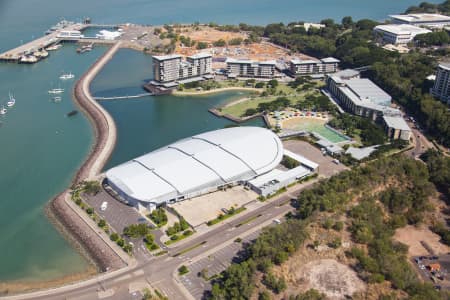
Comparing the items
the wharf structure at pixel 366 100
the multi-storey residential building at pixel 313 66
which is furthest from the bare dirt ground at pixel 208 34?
the wharf structure at pixel 366 100

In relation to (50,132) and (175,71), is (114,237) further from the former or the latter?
(175,71)

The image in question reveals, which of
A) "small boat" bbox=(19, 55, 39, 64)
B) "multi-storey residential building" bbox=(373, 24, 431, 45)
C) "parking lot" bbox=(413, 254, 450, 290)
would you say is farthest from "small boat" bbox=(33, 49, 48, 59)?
"parking lot" bbox=(413, 254, 450, 290)

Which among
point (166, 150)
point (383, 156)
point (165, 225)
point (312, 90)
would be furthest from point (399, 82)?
point (165, 225)

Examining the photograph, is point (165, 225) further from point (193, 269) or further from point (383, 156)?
point (383, 156)

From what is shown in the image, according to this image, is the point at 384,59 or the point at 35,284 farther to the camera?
the point at 384,59

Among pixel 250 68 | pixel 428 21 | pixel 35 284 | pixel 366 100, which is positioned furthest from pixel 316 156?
pixel 428 21

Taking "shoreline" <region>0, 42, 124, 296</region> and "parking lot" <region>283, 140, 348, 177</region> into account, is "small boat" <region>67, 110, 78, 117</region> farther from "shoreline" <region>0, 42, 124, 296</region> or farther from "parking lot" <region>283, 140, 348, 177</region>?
"parking lot" <region>283, 140, 348, 177</region>

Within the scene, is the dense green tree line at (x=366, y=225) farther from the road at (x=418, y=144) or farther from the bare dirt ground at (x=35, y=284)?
the bare dirt ground at (x=35, y=284)
